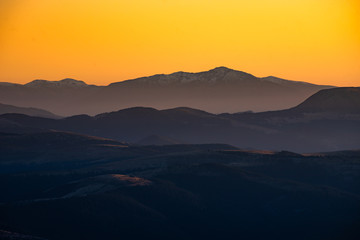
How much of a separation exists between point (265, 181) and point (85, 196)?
49443 mm

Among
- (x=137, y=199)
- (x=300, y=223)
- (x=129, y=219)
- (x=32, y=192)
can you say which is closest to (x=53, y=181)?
(x=32, y=192)

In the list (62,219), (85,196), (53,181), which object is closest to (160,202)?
(85,196)

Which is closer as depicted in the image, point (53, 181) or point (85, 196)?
point (85, 196)

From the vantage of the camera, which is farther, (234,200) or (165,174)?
(165,174)

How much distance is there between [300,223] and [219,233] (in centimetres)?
1690

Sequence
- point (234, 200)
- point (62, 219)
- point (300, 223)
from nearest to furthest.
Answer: point (62, 219)
point (300, 223)
point (234, 200)

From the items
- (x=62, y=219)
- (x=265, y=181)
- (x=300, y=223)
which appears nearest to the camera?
(x=62, y=219)

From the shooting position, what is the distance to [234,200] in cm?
17938

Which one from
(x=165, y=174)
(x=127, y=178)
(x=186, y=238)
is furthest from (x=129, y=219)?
(x=165, y=174)

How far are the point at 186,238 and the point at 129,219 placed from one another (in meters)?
11.4

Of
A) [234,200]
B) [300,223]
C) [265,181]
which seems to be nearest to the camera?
[300,223]

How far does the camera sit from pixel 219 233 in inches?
6048

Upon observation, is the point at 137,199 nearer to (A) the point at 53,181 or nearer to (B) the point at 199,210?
(B) the point at 199,210

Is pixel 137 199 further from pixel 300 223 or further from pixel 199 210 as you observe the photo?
pixel 300 223
